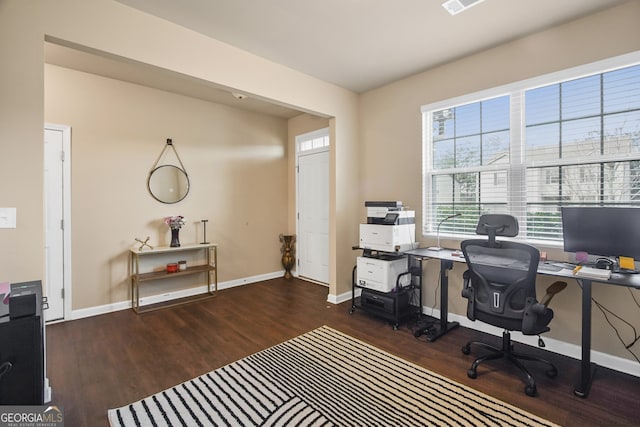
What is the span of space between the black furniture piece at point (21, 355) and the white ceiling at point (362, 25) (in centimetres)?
227

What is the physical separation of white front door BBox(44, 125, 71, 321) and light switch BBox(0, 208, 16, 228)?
1709 mm

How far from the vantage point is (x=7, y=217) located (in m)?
1.90

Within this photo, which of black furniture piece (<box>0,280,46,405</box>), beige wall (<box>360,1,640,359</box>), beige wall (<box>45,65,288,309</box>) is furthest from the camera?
beige wall (<box>45,65,288,309</box>)

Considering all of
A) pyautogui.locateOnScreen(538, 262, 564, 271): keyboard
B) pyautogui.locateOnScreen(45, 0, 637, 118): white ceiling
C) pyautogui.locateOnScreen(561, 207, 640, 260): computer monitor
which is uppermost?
pyautogui.locateOnScreen(45, 0, 637, 118): white ceiling

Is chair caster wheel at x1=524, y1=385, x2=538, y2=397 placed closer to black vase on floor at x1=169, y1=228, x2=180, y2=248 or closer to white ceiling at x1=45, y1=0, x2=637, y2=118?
white ceiling at x1=45, y1=0, x2=637, y2=118

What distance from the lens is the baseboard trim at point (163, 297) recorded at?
3514mm

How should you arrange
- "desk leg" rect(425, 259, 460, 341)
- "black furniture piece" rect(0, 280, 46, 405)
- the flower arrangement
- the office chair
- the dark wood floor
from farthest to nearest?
the flower arrangement
"desk leg" rect(425, 259, 460, 341)
the office chair
the dark wood floor
"black furniture piece" rect(0, 280, 46, 405)

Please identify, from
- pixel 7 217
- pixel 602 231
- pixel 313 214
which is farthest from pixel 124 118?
pixel 602 231

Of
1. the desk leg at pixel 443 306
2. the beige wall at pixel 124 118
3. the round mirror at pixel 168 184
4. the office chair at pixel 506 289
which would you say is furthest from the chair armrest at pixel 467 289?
the round mirror at pixel 168 184

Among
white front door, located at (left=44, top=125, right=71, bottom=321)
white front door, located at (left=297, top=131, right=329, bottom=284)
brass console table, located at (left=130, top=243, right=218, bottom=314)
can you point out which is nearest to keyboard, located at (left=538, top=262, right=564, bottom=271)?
white front door, located at (left=297, top=131, right=329, bottom=284)

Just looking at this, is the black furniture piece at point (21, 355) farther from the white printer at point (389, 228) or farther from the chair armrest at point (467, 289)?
the white printer at point (389, 228)

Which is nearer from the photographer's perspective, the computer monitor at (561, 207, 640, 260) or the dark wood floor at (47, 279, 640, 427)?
the dark wood floor at (47, 279, 640, 427)

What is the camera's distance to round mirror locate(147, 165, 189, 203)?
4.00m

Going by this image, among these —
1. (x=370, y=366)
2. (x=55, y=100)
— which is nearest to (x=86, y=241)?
(x=55, y=100)
